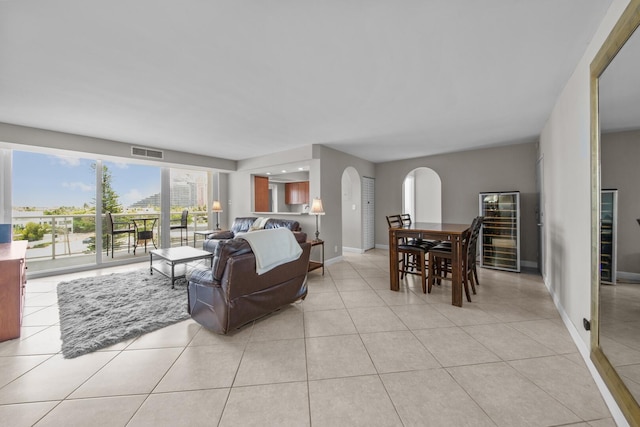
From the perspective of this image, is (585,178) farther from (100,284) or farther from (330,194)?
(100,284)

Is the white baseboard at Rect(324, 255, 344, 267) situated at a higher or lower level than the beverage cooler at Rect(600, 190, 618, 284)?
lower

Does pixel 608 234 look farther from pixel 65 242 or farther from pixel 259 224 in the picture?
pixel 65 242

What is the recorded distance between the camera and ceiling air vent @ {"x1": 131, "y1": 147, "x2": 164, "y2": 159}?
15.4 ft

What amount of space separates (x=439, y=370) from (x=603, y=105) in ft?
6.74

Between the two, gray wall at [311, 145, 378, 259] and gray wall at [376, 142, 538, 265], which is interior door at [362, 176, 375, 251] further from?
gray wall at [311, 145, 378, 259]

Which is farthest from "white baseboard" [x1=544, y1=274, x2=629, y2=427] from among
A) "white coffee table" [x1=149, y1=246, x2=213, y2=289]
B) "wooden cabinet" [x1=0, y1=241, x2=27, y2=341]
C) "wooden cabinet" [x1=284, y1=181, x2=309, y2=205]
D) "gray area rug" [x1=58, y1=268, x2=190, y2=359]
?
"wooden cabinet" [x1=284, y1=181, x2=309, y2=205]

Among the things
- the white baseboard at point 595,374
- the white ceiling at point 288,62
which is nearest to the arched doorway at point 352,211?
the white ceiling at point 288,62

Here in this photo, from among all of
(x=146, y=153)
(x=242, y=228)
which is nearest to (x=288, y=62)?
(x=242, y=228)

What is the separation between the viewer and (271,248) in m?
2.36

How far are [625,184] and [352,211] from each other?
502cm

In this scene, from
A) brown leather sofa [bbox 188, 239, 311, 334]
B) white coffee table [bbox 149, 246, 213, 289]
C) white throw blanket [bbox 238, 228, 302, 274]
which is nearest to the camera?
brown leather sofa [bbox 188, 239, 311, 334]

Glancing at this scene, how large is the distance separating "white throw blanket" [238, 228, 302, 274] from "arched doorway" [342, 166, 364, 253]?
3698mm

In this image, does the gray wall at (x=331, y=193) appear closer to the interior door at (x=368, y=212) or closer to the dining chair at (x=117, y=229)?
the interior door at (x=368, y=212)

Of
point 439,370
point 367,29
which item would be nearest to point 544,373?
point 439,370
